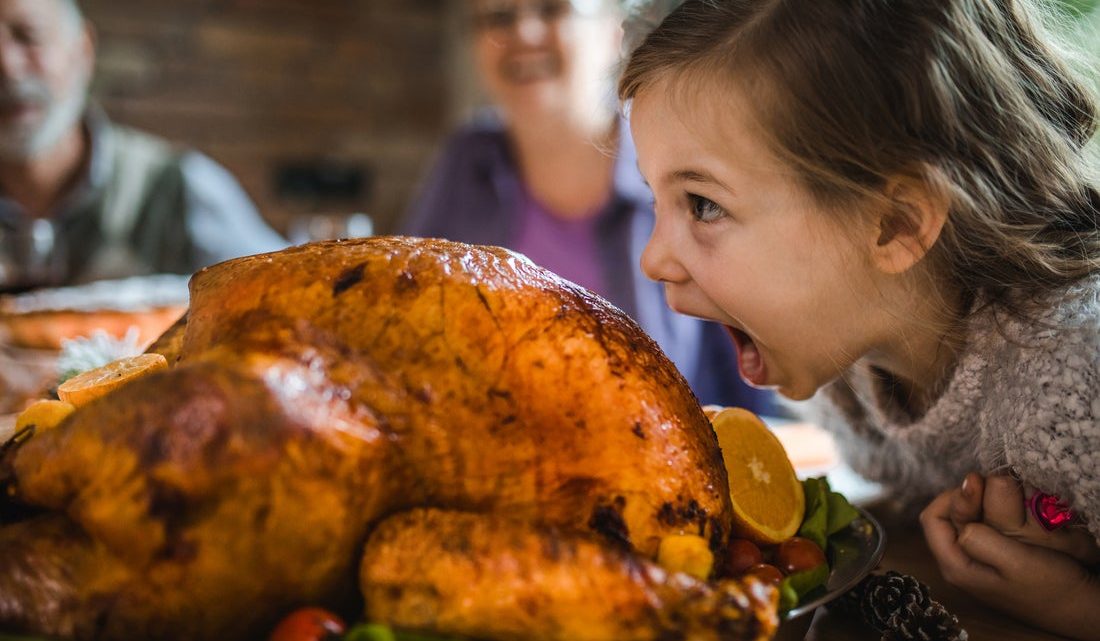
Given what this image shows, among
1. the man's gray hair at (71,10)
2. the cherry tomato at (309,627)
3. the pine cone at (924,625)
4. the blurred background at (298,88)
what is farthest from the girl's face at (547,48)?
the blurred background at (298,88)

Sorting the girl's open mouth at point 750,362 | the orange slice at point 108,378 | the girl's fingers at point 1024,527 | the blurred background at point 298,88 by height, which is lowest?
the blurred background at point 298,88

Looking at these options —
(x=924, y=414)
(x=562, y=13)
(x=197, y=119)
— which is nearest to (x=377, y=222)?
(x=197, y=119)

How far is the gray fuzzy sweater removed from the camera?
2.67 ft

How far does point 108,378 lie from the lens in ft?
2.58

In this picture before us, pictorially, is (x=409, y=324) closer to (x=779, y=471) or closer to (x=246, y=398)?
(x=246, y=398)

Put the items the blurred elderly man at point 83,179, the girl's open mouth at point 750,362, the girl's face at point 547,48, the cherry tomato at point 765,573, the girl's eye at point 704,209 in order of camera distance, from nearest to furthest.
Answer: the cherry tomato at point 765,573 → the girl's eye at point 704,209 → the girl's open mouth at point 750,362 → the blurred elderly man at point 83,179 → the girl's face at point 547,48

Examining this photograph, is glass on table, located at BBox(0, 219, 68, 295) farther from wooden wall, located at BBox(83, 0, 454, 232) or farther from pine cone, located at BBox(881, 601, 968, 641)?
wooden wall, located at BBox(83, 0, 454, 232)

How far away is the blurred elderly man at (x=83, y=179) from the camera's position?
2.43 meters

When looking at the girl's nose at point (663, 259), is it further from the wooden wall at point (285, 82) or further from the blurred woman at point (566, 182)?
the wooden wall at point (285, 82)

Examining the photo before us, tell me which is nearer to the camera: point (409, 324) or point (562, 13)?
point (409, 324)

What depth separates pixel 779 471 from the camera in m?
0.88

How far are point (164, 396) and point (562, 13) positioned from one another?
219 centimetres

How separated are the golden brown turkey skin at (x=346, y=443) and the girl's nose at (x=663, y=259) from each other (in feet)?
0.57

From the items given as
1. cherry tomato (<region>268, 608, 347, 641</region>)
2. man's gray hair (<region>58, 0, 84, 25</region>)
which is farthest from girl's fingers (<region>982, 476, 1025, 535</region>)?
man's gray hair (<region>58, 0, 84, 25</region>)
